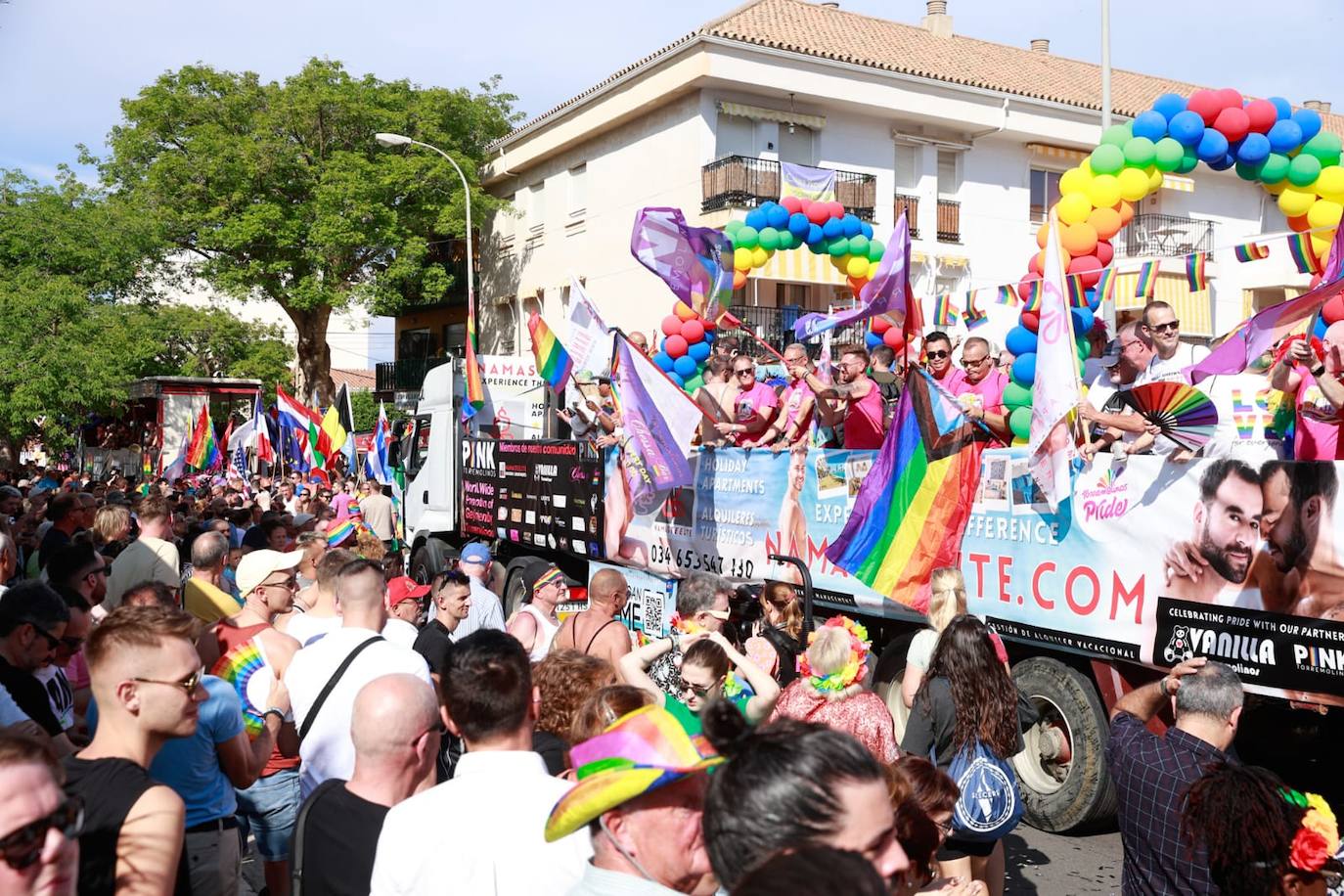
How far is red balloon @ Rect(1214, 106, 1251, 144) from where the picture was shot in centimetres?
771

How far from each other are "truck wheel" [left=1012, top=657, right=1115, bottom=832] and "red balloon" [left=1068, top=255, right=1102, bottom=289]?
8.45 feet

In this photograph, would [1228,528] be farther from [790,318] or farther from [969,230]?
[969,230]

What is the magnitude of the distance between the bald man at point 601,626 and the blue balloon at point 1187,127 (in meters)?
4.77

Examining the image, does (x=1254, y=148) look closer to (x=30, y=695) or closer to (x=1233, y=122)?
(x=1233, y=122)

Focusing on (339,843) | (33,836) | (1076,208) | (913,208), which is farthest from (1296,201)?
(913,208)

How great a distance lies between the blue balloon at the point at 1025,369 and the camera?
7.31 meters

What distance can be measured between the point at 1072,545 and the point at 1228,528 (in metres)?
0.94

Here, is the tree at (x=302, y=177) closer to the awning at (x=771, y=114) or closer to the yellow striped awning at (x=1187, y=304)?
the awning at (x=771, y=114)

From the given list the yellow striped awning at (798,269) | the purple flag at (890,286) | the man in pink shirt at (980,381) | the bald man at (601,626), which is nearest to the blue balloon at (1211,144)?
the man in pink shirt at (980,381)

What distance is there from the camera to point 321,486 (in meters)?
22.6

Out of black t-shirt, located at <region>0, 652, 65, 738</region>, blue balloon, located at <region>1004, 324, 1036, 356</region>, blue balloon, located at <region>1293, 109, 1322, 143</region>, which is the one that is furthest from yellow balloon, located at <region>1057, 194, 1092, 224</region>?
black t-shirt, located at <region>0, 652, 65, 738</region>

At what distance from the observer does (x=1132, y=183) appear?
778 cm

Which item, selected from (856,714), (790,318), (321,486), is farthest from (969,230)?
(856,714)

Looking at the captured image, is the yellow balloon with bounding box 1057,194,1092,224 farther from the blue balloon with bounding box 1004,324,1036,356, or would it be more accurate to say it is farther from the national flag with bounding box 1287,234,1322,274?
the national flag with bounding box 1287,234,1322,274
